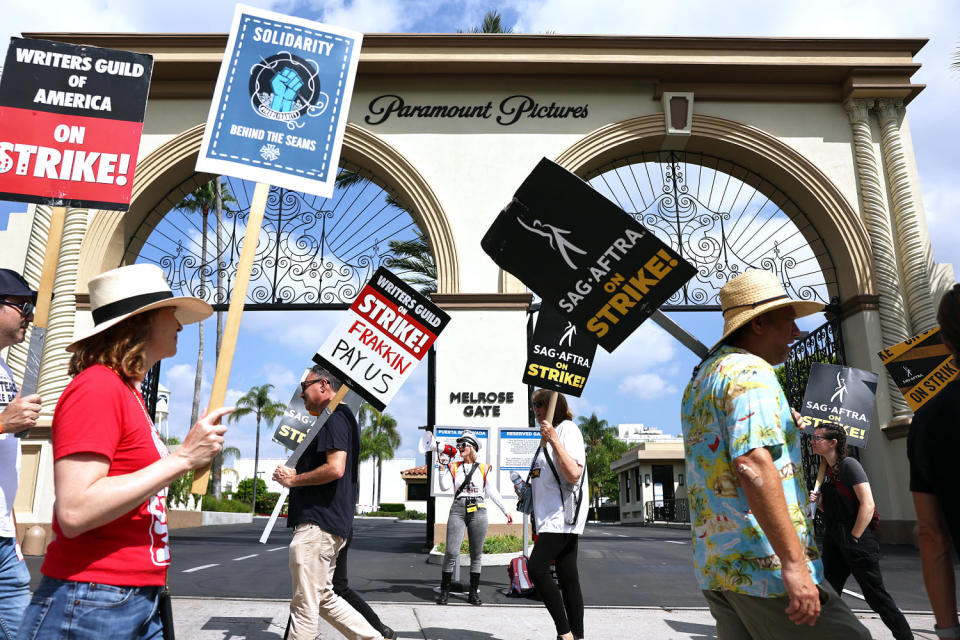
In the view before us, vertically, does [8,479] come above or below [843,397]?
below

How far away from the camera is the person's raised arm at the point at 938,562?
231cm

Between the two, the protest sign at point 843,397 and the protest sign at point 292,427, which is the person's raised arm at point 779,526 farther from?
the protest sign at point 843,397

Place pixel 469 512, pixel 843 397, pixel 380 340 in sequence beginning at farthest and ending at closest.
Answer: pixel 843 397 → pixel 469 512 → pixel 380 340

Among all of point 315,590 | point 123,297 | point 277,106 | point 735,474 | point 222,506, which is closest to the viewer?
point 123,297

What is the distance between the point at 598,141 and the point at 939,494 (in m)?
12.6

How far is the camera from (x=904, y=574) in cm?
952

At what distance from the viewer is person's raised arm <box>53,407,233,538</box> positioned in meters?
1.85

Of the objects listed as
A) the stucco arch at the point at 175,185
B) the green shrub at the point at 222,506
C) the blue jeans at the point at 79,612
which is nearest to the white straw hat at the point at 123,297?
the blue jeans at the point at 79,612

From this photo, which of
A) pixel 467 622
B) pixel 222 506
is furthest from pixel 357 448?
pixel 222 506

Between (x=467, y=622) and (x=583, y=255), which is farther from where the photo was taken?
(x=467, y=622)

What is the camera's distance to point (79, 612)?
191 cm

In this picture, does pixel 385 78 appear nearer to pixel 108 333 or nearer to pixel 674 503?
pixel 108 333

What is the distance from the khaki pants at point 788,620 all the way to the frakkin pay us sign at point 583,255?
137cm

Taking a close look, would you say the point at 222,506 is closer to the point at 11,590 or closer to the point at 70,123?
the point at 70,123
